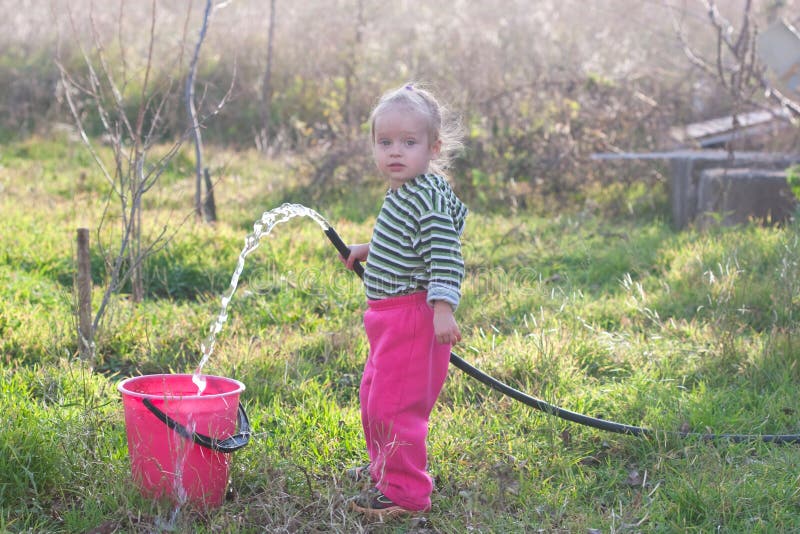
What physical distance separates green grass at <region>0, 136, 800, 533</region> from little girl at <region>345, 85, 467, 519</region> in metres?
0.16

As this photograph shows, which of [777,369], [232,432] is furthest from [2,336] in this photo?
[777,369]

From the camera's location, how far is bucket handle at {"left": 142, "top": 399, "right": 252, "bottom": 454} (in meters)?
2.52

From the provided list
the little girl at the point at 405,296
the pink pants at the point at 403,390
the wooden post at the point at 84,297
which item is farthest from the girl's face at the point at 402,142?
the wooden post at the point at 84,297

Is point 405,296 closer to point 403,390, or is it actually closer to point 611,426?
point 403,390

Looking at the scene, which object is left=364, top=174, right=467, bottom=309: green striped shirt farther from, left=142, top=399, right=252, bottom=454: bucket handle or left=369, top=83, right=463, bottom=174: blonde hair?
left=142, top=399, right=252, bottom=454: bucket handle

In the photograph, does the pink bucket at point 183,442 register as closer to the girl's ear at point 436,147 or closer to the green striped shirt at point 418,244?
the green striped shirt at point 418,244

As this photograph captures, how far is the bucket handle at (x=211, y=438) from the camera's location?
99.1 inches

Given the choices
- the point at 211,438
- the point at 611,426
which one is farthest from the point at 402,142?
the point at 611,426

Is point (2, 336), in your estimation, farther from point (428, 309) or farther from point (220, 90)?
point (220, 90)

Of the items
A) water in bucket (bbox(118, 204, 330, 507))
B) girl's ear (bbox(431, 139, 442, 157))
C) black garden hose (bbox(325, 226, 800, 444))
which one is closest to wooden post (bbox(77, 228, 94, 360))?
water in bucket (bbox(118, 204, 330, 507))

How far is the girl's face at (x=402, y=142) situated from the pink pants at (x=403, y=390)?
15.7 inches

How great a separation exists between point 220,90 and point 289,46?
1.05 metres

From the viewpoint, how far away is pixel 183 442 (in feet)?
8.39

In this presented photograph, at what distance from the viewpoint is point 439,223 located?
266cm
